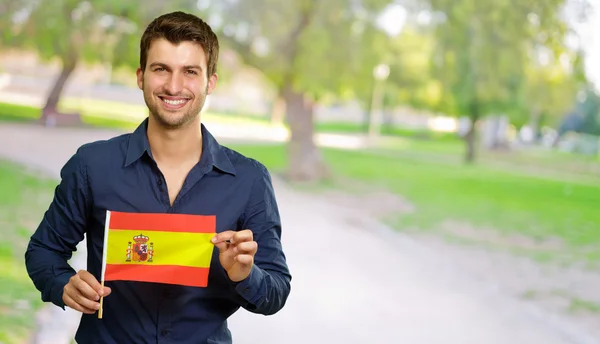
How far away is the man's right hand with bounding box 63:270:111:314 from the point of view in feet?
3.19

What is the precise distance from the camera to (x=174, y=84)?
1.07 meters

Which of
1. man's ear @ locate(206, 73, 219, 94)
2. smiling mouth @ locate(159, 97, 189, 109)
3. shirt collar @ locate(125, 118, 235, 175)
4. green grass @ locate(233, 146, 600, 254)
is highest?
man's ear @ locate(206, 73, 219, 94)

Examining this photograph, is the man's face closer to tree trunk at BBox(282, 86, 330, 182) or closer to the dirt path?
the dirt path

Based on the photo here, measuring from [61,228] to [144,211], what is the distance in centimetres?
11

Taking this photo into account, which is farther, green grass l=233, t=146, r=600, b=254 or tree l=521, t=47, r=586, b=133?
green grass l=233, t=146, r=600, b=254

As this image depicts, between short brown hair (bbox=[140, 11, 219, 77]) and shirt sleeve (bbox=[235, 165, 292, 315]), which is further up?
short brown hair (bbox=[140, 11, 219, 77])

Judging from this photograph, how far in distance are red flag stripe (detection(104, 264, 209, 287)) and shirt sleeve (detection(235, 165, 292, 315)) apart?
0.24ft

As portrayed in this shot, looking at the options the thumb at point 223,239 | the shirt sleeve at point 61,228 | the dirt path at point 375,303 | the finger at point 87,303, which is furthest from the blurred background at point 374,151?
the thumb at point 223,239

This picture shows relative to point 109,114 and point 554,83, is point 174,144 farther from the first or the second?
point 109,114

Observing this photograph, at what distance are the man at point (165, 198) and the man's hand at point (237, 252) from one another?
0.28ft

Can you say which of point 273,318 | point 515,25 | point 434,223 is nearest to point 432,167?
point 434,223

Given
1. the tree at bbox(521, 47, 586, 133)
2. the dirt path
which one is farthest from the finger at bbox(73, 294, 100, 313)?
the tree at bbox(521, 47, 586, 133)

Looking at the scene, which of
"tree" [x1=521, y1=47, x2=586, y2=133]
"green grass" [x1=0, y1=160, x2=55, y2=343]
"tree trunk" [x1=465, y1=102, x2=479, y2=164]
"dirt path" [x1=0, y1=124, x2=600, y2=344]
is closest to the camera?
"green grass" [x1=0, y1=160, x2=55, y2=343]

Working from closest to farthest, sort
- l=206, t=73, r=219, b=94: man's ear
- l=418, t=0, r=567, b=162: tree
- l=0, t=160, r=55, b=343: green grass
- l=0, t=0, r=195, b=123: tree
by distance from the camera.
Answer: l=206, t=73, r=219, b=94: man's ear → l=0, t=160, r=55, b=343: green grass → l=418, t=0, r=567, b=162: tree → l=0, t=0, r=195, b=123: tree
